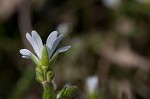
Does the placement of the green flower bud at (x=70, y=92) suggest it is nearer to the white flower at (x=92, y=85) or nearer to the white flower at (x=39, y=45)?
the white flower at (x=39, y=45)

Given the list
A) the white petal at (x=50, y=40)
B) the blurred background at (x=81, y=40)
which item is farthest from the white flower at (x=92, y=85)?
the blurred background at (x=81, y=40)

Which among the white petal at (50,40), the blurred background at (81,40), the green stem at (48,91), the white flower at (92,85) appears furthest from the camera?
the blurred background at (81,40)

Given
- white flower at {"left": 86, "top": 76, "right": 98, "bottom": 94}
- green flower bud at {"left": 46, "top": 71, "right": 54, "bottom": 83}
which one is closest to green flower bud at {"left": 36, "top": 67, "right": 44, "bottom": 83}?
green flower bud at {"left": 46, "top": 71, "right": 54, "bottom": 83}

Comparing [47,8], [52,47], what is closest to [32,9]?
[47,8]

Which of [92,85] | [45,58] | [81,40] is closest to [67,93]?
[45,58]

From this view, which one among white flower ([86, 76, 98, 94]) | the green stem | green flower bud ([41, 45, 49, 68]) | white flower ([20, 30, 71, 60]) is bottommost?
the green stem

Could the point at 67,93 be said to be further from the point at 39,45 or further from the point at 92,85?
the point at 92,85

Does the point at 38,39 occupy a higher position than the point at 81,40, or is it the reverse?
the point at 81,40

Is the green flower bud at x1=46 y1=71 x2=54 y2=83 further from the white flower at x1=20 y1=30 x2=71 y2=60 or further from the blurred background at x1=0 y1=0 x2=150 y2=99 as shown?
the blurred background at x1=0 y1=0 x2=150 y2=99
